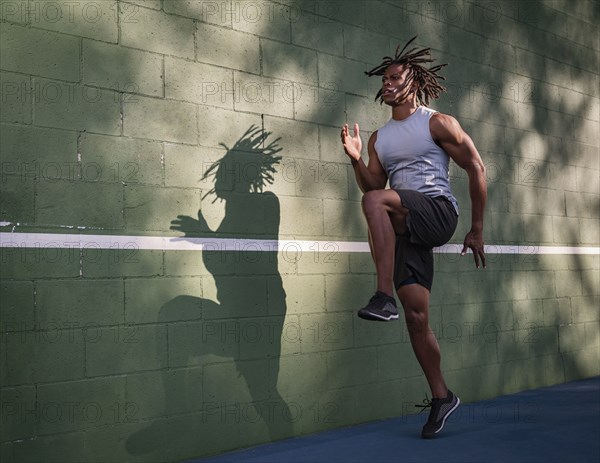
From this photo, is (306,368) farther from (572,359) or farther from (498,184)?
(572,359)

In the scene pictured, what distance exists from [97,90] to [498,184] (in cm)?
345

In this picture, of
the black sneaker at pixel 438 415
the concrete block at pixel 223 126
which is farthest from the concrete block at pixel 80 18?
the black sneaker at pixel 438 415

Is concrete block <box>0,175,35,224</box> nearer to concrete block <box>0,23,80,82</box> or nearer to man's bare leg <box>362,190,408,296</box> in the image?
concrete block <box>0,23,80,82</box>

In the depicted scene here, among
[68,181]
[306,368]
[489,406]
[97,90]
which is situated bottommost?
[489,406]

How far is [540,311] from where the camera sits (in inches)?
260

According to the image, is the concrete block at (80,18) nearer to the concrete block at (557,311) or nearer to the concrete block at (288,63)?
the concrete block at (288,63)

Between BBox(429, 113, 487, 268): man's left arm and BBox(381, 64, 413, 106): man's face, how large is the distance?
21 centimetres

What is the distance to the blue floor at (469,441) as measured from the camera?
12.7 feet

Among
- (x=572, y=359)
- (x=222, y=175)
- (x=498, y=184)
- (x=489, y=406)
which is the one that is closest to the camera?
(x=222, y=175)

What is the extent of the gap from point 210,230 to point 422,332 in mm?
1270

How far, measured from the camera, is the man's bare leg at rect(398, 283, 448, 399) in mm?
4289

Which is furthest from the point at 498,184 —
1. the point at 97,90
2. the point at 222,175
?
the point at 97,90

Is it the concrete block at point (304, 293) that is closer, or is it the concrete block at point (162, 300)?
the concrete block at point (162, 300)

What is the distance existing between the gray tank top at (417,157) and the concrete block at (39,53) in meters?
1.71
